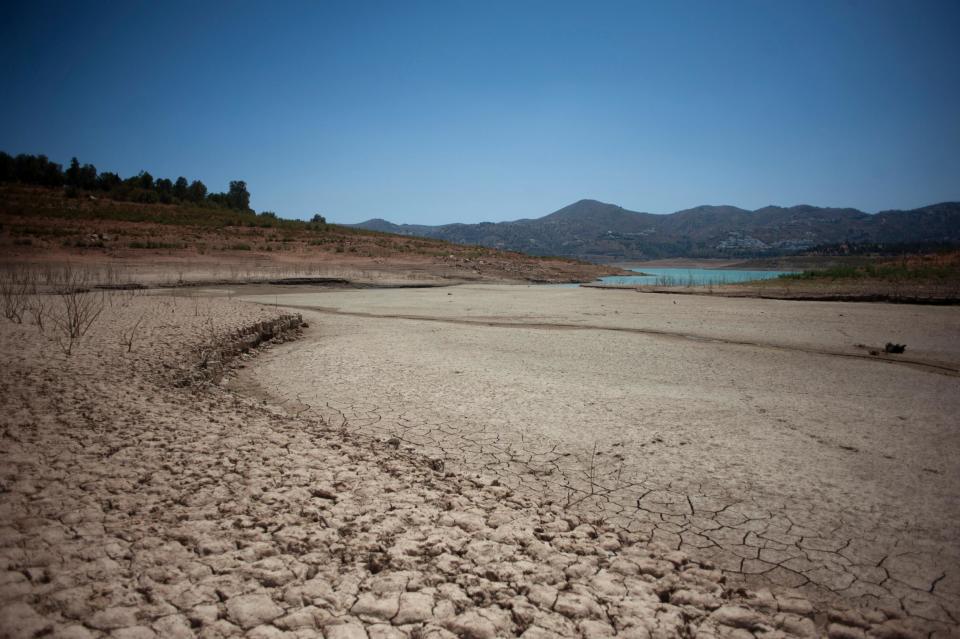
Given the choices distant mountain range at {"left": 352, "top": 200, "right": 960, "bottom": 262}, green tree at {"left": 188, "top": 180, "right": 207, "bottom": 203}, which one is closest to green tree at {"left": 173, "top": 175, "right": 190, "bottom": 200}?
green tree at {"left": 188, "top": 180, "right": 207, "bottom": 203}

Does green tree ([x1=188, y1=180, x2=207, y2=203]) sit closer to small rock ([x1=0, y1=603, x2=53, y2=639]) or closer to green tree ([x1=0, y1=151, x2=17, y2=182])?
green tree ([x1=0, y1=151, x2=17, y2=182])

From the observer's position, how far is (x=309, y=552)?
2.26 m

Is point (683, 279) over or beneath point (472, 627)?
over

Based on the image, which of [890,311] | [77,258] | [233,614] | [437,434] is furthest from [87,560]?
[77,258]

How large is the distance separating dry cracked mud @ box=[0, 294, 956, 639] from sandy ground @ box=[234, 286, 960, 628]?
22 centimetres

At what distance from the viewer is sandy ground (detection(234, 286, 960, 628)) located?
2.66 meters

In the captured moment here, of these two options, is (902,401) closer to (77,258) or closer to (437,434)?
A: (437,434)

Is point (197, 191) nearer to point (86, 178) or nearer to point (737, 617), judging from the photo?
point (86, 178)

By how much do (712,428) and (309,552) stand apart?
390cm

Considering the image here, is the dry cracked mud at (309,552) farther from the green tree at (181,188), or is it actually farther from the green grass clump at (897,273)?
the green tree at (181,188)

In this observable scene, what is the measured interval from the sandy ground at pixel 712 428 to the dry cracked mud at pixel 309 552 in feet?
0.72

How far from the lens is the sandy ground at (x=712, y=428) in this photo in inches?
105

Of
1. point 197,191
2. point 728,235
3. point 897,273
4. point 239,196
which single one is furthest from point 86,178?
point 728,235

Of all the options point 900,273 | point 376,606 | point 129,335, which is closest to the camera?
point 376,606
